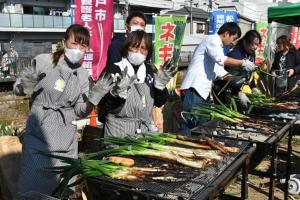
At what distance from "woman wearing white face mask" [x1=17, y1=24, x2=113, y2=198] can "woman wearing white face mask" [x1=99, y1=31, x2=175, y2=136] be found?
0.85 ft

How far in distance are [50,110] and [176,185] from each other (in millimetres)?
1539

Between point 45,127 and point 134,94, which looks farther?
point 134,94

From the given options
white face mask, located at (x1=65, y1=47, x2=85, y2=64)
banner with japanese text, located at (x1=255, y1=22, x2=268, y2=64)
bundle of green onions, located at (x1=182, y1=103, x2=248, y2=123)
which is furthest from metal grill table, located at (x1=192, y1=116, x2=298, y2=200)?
banner with japanese text, located at (x1=255, y1=22, x2=268, y2=64)

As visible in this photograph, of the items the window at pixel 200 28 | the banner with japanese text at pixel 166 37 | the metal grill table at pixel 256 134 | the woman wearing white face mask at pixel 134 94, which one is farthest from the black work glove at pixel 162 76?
the window at pixel 200 28

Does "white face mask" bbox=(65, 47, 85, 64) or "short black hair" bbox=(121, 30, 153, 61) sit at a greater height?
"short black hair" bbox=(121, 30, 153, 61)

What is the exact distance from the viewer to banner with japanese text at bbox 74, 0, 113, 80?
20.7ft

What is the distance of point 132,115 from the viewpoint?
11.3 ft

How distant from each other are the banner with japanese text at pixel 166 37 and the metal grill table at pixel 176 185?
22.1ft

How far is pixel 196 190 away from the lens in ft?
6.98

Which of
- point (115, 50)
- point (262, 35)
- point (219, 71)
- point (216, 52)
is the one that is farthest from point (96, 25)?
point (262, 35)

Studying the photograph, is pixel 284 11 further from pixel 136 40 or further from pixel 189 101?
pixel 136 40

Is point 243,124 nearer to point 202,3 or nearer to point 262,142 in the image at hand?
point 262,142

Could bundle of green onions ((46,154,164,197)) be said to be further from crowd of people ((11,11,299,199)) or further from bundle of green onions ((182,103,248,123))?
bundle of green onions ((182,103,248,123))

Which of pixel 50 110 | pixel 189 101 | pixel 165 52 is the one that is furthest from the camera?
pixel 165 52
